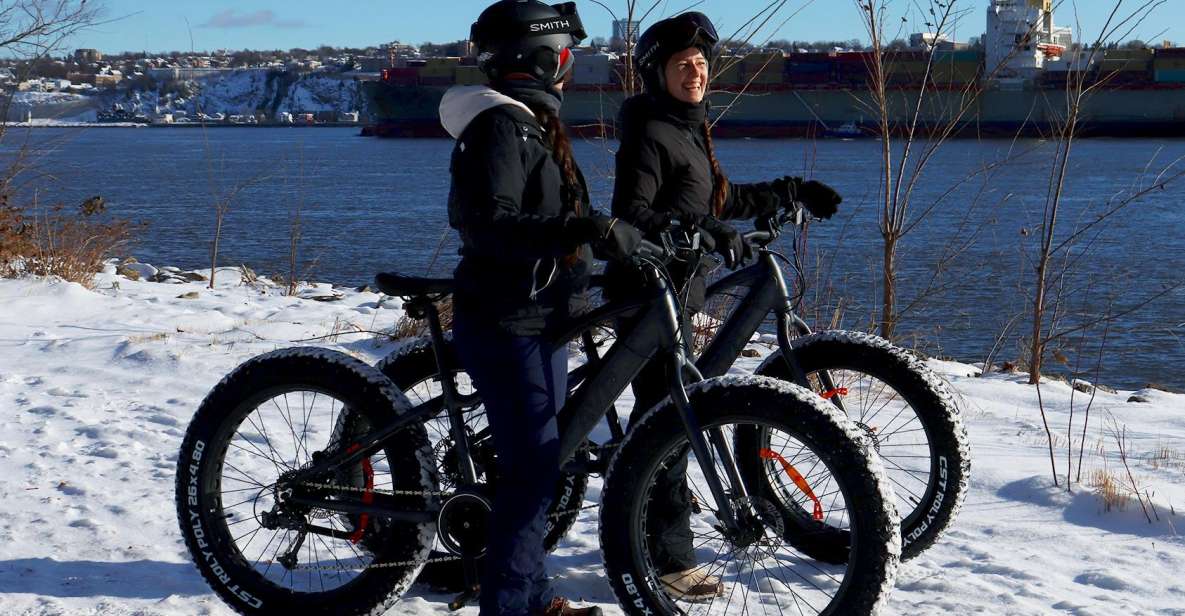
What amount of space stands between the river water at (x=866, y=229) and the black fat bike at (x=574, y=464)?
13.2 feet

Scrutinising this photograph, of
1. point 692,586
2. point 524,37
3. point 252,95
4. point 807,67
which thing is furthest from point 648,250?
point 252,95

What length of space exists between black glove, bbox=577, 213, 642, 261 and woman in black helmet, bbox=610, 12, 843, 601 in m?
0.67

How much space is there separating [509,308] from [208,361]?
4276 mm

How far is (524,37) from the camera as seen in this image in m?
3.21

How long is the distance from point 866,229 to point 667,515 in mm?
21210

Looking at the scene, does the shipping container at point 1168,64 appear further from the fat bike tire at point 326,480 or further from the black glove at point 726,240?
the fat bike tire at point 326,480

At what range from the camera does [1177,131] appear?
245ft

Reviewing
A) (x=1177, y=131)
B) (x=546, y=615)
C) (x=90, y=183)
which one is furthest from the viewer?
(x=1177, y=131)

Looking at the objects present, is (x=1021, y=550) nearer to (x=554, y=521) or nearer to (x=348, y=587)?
(x=554, y=521)

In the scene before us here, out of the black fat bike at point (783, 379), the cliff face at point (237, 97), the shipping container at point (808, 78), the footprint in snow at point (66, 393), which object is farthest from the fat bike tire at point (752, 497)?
the cliff face at point (237, 97)

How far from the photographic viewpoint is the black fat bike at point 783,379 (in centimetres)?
378

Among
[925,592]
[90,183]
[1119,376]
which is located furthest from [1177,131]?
[925,592]

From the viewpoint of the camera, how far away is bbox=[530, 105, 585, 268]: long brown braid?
323cm

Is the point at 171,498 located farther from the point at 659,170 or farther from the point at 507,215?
the point at 507,215
